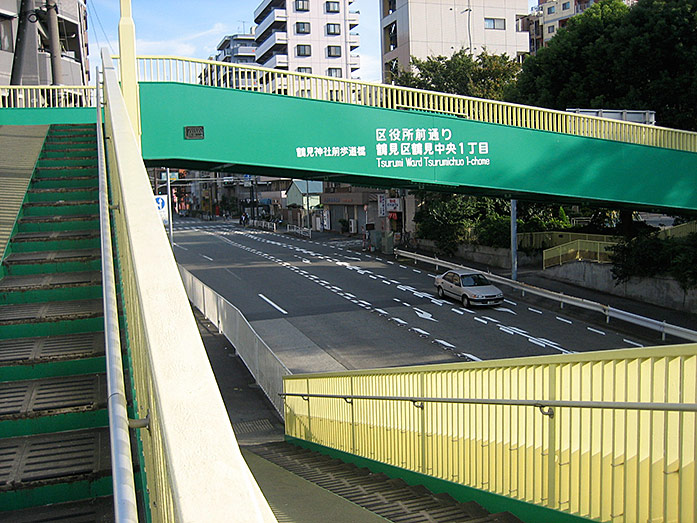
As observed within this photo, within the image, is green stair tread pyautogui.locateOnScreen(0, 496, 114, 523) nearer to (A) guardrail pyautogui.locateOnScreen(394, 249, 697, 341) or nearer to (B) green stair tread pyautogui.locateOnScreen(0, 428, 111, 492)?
(B) green stair tread pyautogui.locateOnScreen(0, 428, 111, 492)

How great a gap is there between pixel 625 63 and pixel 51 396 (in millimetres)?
33361

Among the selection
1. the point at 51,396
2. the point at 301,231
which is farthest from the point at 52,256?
the point at 301,231

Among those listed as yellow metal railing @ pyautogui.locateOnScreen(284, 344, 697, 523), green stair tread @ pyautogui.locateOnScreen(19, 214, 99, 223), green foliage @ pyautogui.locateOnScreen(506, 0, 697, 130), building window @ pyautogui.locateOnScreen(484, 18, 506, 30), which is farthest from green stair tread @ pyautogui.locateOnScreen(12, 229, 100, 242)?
building window @ pyautogui.locateOnScreen(484, 18, 506, 30)

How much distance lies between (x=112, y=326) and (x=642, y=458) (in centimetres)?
339

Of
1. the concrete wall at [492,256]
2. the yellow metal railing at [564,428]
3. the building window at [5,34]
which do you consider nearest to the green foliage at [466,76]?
the concrete wall at [492,256]

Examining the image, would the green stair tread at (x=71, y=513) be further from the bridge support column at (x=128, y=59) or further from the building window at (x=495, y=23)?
the building window at (x=495, y=23)

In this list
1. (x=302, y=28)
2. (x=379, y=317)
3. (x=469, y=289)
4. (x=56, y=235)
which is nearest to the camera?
(x=56, y=235)

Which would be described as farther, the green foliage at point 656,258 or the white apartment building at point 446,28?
the white apartment building at point 446,28

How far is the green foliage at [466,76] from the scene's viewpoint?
42594 mm

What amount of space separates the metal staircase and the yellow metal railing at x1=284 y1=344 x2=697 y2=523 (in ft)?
10.5

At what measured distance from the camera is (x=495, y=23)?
2251 inches

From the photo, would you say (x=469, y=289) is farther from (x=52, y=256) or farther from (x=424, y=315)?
(x=52, y=256)

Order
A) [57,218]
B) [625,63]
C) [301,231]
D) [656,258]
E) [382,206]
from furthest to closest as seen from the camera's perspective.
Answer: [301,231] < [382,206] < [625,63] < [656,258] < [57,218]

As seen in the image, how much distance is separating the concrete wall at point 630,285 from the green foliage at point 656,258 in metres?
Answer: 0.33
